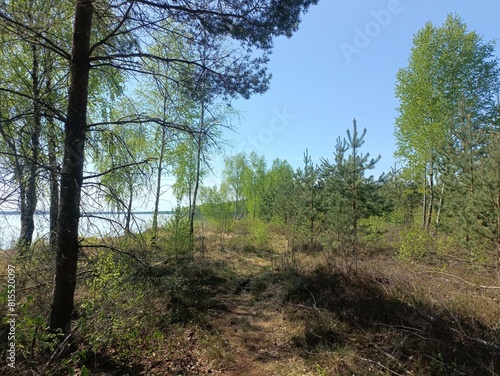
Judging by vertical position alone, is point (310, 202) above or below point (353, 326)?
above

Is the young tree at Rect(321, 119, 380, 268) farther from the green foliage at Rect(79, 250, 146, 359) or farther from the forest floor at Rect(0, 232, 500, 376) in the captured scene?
the green foliage at Rect(79, 250, 146, 359)

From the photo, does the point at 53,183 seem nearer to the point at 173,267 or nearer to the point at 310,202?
the point at 173,267

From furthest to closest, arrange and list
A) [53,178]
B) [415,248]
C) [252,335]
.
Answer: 1. [415,248]
2. [252,335]
3. [53,178]

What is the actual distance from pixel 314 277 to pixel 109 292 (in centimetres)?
482

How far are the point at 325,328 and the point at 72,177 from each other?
179 inches

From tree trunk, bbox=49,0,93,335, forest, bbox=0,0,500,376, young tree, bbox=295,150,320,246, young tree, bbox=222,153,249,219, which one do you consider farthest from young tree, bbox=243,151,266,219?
tree trunk, bbox=49,0,93,335

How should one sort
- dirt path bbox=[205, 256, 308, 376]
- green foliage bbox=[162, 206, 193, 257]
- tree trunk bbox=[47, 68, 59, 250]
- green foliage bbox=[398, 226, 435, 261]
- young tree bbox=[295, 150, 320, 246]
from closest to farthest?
1. tree trunk bbox=[47, 68, 59, 250]
2. dirt path bbox=[205, 256, 308, 376]
3. green foliage bbox=[398, 226, 435, 261]
4. green foliage bbox=[162, 206, 193, 257]
5. young tree bbox=[295, 150, 320, 246]

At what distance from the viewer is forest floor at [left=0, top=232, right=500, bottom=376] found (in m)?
3.60

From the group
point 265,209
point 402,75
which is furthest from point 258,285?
point 265,209

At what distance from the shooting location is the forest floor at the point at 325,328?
3600mm

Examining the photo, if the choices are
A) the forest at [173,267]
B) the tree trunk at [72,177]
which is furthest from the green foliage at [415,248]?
the tree trunk at [72,177]

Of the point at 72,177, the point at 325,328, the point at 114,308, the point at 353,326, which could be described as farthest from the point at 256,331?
the point at 72,177

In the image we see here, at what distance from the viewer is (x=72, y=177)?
329 cm

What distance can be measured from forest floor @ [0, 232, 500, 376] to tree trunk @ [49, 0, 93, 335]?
0.62 metres
